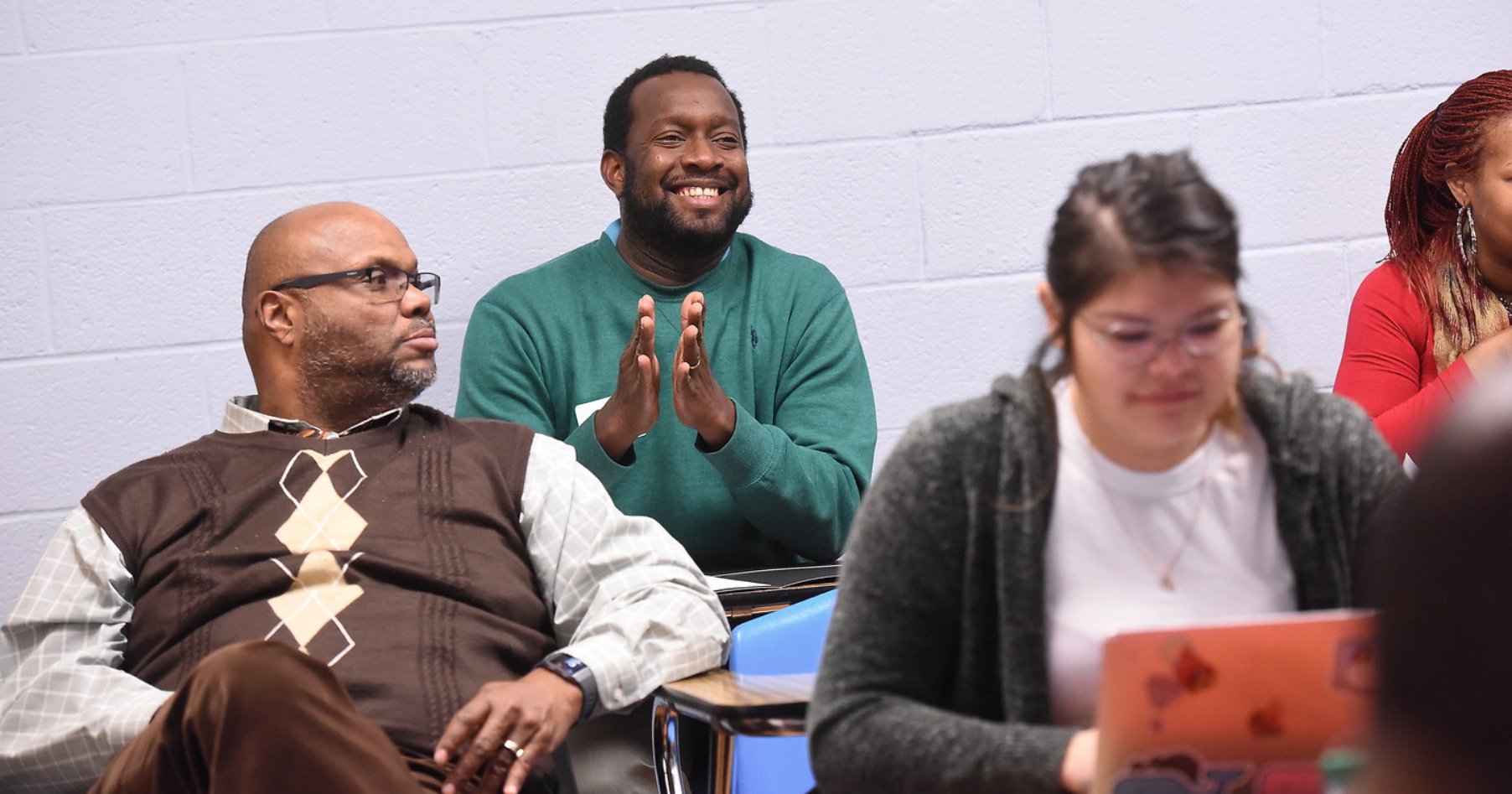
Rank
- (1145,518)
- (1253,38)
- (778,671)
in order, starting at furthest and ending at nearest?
(1253,38) → (778,671) → (1145,518)

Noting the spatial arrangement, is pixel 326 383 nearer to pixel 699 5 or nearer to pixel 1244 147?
pixel 699 5

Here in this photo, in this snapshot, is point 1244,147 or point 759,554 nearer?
point 759,554

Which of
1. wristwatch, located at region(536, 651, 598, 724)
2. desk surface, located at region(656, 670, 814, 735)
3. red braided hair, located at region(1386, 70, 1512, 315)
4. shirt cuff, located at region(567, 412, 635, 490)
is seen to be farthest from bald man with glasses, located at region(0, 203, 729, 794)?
red braided hair, located at region(1386, 70, 1512, 315)

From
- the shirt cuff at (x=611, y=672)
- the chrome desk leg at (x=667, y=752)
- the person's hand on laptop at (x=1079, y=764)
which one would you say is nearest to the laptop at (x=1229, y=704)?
the person's hand on laptop at (x=1079, y=764)

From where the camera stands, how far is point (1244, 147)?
264 centimetres

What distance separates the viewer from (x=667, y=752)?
1545 mm

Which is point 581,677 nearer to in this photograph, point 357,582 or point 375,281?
point 357,582

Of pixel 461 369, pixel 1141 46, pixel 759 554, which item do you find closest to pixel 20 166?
pixel 461 369

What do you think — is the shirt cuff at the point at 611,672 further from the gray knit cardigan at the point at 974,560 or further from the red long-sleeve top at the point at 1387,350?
the red long-sleeve top at the point at 1387,350

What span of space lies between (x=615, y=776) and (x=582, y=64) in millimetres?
1346

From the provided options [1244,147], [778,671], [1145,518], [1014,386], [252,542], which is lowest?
[778,671]

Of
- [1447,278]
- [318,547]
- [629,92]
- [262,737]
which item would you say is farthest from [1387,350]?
[262,737]

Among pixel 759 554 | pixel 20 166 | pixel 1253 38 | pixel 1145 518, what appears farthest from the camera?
pixel 1253 38

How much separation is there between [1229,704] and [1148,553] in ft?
0.82
